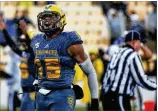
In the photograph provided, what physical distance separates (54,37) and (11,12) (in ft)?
34.8

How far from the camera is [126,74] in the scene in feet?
27.1

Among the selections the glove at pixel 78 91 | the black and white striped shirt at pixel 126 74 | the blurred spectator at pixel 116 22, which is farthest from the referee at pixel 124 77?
the blurred spectator at pixel 116 22

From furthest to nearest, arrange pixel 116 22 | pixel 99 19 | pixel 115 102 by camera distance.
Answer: pixel 99 19, pixel 116 22, pixel 115 102

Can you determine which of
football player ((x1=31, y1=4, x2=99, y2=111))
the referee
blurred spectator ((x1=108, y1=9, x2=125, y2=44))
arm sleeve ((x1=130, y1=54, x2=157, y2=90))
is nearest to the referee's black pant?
the referee

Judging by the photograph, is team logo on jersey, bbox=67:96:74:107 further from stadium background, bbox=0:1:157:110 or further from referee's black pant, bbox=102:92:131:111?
stadium background, bbox=0:1:157:110

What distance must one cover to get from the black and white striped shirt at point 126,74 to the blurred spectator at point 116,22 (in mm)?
7706

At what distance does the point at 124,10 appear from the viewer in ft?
54.9

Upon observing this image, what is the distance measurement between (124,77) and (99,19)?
9.69 metres

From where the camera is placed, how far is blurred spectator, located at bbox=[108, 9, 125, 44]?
16250mm

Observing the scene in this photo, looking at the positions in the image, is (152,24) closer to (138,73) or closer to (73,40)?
(138,73)

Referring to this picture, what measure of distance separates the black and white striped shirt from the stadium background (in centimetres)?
634

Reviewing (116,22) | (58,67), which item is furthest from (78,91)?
(116,22)

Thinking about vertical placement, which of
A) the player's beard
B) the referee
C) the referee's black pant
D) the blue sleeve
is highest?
the player's beard

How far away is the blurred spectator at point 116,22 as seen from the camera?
16250 mm
